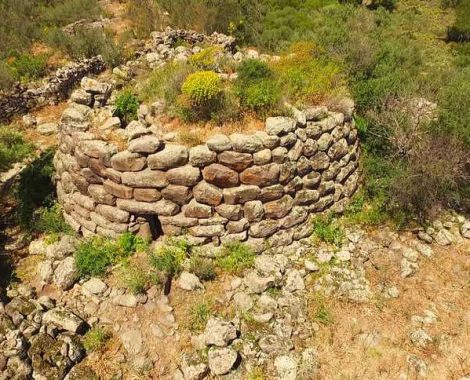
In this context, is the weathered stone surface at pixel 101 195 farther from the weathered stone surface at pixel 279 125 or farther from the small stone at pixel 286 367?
the small stone at pixel 286 367

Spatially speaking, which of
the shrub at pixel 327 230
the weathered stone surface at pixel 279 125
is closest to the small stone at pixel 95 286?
the weathered stone surface at pixel 279 125

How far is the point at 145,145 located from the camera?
21.5ft

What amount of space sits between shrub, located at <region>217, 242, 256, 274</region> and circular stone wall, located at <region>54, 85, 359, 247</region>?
7.2 inches

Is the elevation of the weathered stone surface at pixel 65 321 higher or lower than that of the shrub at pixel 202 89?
lower

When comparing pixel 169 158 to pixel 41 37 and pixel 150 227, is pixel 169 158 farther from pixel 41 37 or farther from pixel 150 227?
pixel 41 37

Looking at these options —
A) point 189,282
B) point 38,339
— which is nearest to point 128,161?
point 189,282

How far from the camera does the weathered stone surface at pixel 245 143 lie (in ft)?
21.5

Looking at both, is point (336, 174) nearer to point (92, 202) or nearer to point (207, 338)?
point (207, 338)

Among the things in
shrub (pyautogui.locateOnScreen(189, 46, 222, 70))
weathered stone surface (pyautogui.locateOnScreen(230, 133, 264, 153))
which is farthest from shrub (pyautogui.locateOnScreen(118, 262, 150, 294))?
shrub (pyautogui.locateOnScreen(189, 46, 222, 70))

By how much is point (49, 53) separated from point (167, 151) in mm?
11091

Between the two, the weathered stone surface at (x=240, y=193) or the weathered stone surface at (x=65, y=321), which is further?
the weathered stone surface at (x=240, y=193)

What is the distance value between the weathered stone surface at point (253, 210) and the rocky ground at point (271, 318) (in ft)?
2.40

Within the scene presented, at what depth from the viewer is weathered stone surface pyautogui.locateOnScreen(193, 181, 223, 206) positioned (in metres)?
6.80

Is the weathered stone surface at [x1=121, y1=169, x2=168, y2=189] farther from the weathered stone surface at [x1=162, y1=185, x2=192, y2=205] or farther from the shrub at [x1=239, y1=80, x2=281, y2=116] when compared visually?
the shrub at [x1=239, y1=80, x2=281, y2=116]
